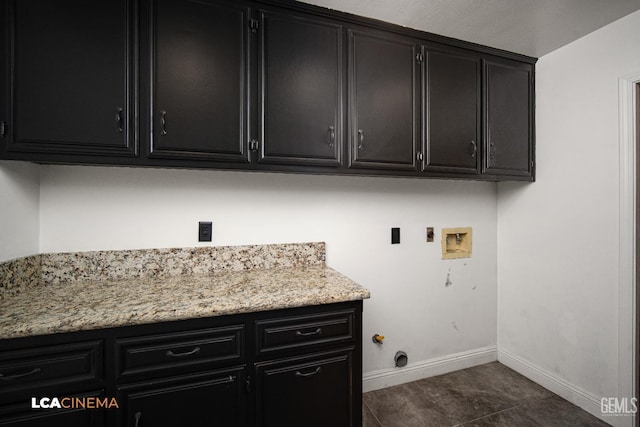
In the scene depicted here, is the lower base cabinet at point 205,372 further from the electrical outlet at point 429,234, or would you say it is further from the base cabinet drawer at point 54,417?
the electrical outlet at point 429,234

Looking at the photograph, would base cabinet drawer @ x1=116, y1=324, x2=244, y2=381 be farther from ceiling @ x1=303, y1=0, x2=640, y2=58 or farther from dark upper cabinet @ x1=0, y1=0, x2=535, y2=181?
ceiling @ x1=303, y1=0, x2=640, y2=58

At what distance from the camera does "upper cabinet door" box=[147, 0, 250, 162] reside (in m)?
1.33

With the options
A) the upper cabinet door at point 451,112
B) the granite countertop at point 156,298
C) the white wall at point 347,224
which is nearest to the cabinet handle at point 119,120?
the white wall at point 347,224

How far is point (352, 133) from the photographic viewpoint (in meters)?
1.62

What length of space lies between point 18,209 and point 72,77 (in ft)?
2.20

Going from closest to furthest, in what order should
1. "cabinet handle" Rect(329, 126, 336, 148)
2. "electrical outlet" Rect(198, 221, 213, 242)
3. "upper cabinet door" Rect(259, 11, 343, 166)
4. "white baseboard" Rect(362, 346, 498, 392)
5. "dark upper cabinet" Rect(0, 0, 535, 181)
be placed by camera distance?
"dark upper cabinet" Rect(0, 0, 535, 181) < "upper cabinet door" Rect(259, 11, 343, 166) < "cabinet handle" Rect(329, 126, 336, 148) < "electrical outlet" Rect(198, 221, 213, 242) < "white baseboard" Rect(362, 346, 498, 392)

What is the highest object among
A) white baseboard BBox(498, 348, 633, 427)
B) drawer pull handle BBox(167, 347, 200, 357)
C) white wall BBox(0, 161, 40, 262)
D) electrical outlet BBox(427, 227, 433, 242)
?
white wall BBox(0, 161, 40, 262)

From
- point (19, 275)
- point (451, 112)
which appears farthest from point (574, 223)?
point (19, 275)

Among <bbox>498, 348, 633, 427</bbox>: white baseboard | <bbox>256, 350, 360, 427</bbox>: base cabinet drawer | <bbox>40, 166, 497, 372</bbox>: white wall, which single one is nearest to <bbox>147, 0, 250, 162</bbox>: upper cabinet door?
<bbox>40, 166, 497, 372</bbox>: white wall

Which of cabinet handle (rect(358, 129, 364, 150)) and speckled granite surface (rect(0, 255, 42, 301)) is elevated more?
cabinet handle (rect(358, 129, 364, 150))

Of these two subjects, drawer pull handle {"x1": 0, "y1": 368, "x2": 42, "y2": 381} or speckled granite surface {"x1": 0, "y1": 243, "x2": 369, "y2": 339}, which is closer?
drawer pull handle {"x1": 0, "y1": 368, "x2": 42, "y2": 381}

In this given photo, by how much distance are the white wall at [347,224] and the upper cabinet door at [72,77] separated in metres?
0.37

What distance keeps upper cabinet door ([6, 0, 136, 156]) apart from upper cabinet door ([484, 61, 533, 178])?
2.14 m

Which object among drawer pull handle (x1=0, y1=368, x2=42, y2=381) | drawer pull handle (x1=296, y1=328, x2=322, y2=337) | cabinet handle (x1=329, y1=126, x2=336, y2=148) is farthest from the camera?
cabinet handle (x1=329, y1=126, x2=336, y2=148)
